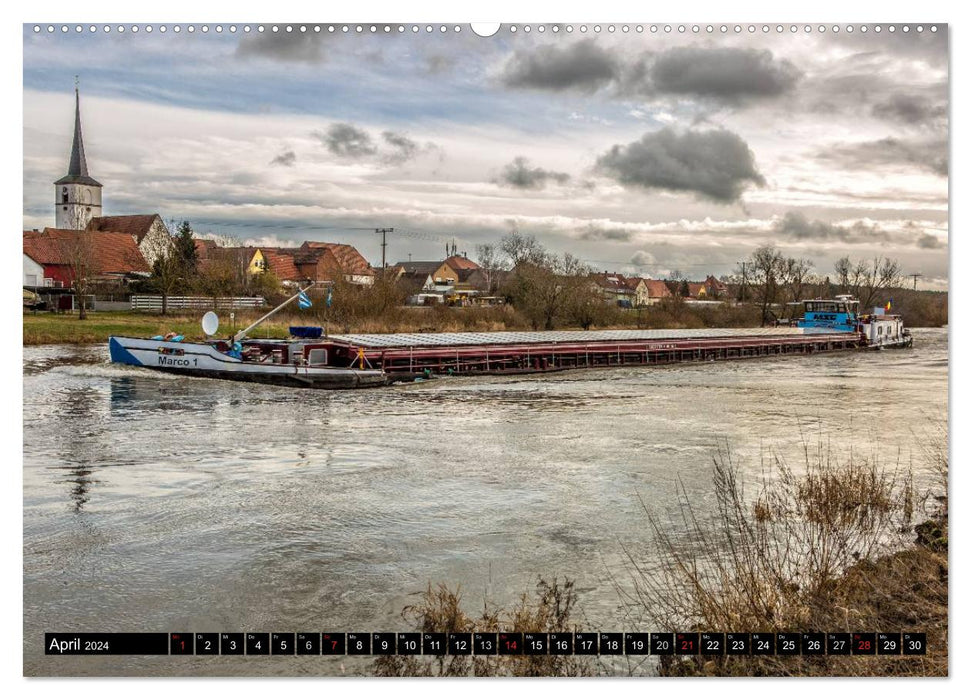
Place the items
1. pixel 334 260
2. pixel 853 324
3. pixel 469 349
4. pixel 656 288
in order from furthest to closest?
pixel 853 324
pixel 469 349
pixel 656 288
pixel 334 260

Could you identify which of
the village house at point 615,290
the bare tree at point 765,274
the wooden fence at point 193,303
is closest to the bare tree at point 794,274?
the bare tree at point 765,274

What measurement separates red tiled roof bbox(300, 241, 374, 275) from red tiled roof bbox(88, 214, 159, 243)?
151 cm

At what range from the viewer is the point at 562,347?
63.9 feet

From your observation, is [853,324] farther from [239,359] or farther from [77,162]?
[77,162]

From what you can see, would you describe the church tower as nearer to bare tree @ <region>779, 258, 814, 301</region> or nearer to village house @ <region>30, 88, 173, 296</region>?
village house @ <region>30, 88, 173, 296</region>

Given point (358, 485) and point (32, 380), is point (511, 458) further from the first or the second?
point (32, 380)

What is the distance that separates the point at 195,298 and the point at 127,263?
342 centimetres

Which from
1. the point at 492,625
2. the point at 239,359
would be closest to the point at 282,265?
the point at 239,359

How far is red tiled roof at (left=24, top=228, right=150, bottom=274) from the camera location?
520cm

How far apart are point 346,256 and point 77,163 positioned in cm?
342

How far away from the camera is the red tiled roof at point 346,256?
788 centimetres

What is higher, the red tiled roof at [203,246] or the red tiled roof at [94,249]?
the red tiled roof at [203,246]

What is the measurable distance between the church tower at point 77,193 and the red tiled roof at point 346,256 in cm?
218

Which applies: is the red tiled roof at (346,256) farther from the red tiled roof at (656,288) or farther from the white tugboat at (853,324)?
the white tugboat at (853,324)
